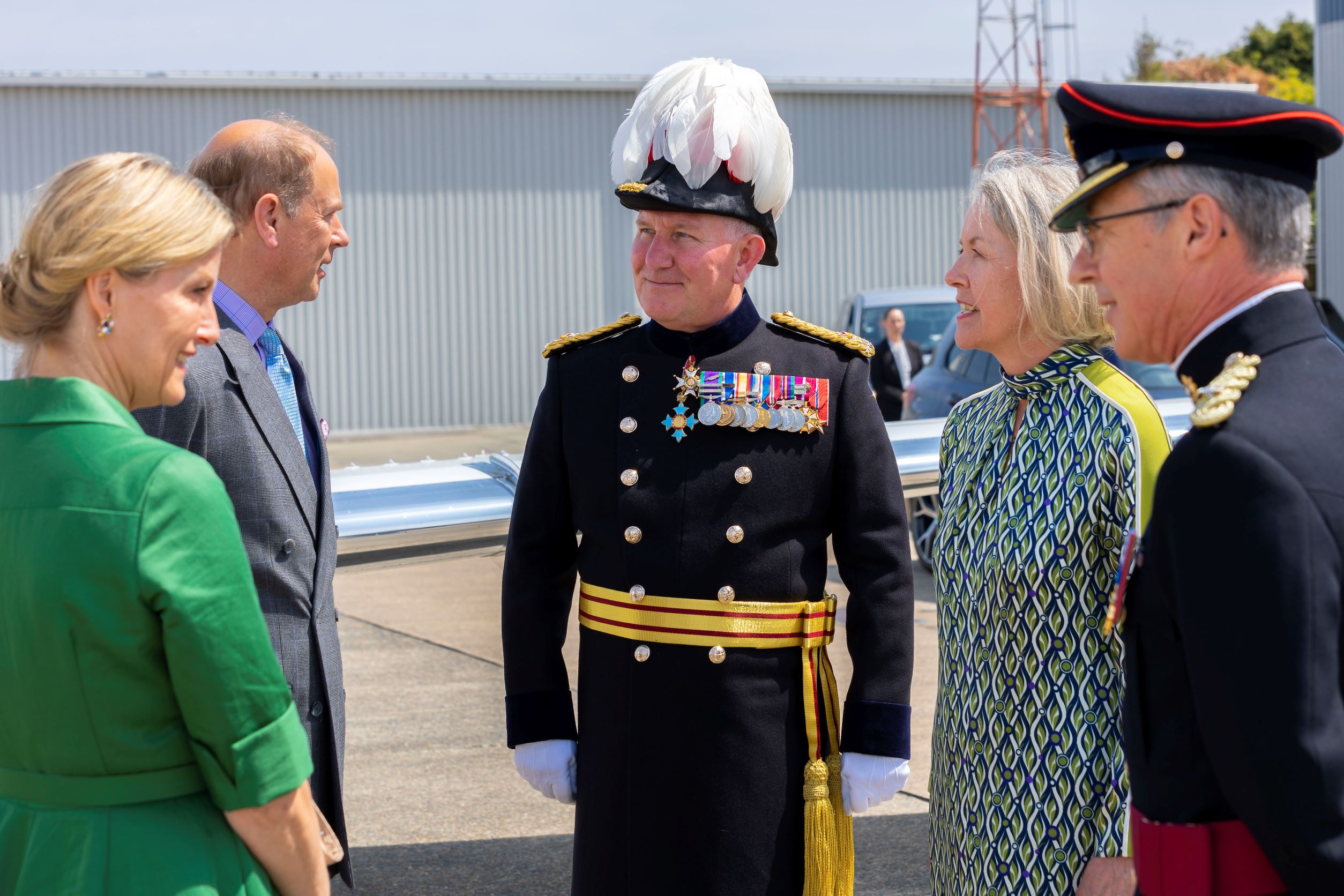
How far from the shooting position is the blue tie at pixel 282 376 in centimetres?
269

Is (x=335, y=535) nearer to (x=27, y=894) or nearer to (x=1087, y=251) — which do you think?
(x=27, y=894)

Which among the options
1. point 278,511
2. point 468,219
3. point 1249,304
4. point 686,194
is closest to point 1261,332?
point 1249,304

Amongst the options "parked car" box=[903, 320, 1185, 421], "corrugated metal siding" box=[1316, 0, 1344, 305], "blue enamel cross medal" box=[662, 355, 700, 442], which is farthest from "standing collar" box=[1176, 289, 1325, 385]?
"corrugated metal siding" box=[1316, 0, 1344, 305]

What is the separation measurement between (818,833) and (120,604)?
1.35 metres

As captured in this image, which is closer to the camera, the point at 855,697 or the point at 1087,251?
the point at 1087,251

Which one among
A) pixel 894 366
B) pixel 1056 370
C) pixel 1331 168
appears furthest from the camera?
pixel 1331 168

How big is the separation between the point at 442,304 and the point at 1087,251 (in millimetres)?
18912

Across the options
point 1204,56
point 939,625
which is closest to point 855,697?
point 939,625

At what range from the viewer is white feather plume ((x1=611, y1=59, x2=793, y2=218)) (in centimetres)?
246

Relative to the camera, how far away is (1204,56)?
144 ft

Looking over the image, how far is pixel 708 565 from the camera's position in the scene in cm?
243

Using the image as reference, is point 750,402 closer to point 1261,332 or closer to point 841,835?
point 841,835

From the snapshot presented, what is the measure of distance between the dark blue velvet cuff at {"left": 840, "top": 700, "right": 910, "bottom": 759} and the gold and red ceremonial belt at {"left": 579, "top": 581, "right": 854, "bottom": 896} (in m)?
0.06

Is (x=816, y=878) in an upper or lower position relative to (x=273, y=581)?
lower
